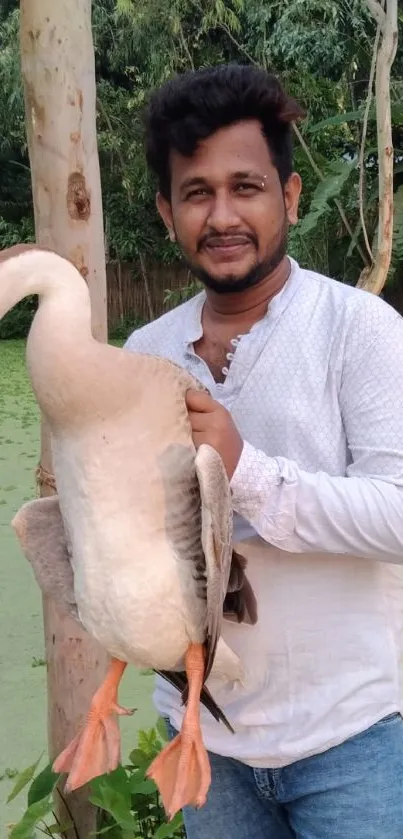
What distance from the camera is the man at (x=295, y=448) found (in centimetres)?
136

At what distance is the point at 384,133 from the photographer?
409 centimetres

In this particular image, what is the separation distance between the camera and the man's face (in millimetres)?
1448

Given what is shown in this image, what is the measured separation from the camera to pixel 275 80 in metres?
1.49

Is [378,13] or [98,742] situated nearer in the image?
[98,742]

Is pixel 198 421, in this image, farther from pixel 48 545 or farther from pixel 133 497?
pixel 48 545

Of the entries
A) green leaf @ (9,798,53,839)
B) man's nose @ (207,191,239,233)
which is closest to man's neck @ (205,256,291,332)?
man's nose @ (207,191,239,233)

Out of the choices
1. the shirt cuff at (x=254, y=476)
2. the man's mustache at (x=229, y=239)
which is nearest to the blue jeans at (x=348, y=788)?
the shirt cuff at (x=254, y=476)

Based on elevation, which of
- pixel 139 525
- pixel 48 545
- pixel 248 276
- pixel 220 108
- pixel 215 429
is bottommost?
pixel 48 545

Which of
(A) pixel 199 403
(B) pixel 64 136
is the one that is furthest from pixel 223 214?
(B) pixel 64 136

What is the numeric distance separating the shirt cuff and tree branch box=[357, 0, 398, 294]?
9.83 ft

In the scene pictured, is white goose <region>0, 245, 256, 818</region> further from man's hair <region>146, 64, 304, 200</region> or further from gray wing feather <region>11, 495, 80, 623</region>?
man's hair <region>146, 64, 304, 200</region>

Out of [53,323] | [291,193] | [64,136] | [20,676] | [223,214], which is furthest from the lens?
[20,676]

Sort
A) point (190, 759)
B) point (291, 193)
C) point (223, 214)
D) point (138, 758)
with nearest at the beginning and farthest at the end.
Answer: point (190, 759)
point (223, 214)
point (291, 193)
point (138, 758)

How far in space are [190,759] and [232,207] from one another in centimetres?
82
